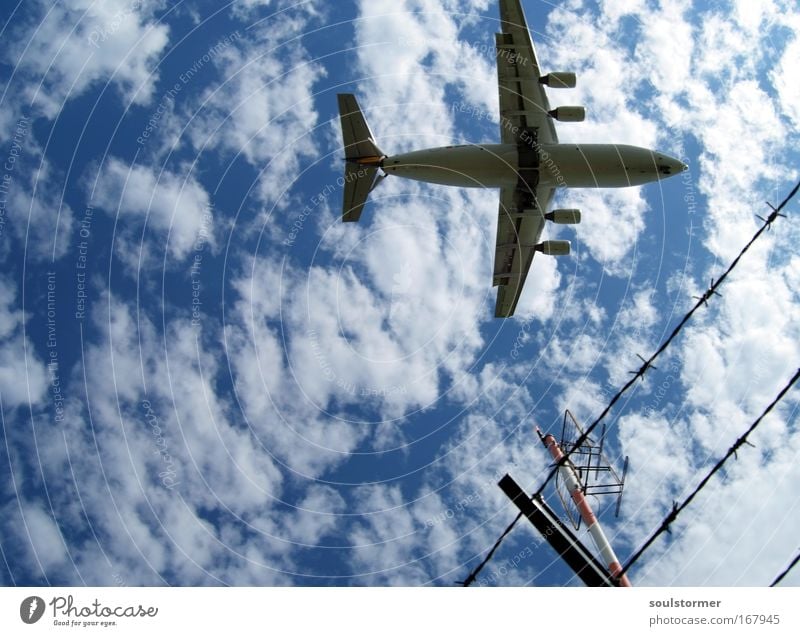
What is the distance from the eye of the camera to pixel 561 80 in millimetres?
41750

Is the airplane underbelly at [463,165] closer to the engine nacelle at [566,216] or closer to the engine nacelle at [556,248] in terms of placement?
the engine nacelle at [566,216]

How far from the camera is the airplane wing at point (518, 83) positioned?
41.2 metres

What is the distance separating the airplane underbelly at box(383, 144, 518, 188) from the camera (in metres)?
42.4

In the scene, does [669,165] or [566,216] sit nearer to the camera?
[669,165]

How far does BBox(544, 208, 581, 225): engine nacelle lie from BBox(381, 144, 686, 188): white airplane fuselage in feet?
9.15

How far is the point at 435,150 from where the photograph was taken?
4297cm

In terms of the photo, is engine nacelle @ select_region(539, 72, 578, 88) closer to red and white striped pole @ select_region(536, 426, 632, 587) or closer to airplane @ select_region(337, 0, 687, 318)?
airplane @ select_region(337, 0, 687, 318)

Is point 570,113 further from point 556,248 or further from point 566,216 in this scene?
point 556,248

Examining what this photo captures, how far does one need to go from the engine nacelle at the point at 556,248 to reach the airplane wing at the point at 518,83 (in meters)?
7.94

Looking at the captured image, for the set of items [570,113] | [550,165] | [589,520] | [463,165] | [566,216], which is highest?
[570,113]

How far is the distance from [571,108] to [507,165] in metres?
6.06

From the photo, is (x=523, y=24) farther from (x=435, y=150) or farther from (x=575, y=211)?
(x=575, y=211)

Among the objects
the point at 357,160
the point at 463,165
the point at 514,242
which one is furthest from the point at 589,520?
the point at 357,160

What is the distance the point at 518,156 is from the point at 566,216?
21.4 ft
